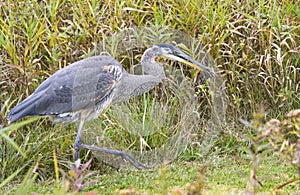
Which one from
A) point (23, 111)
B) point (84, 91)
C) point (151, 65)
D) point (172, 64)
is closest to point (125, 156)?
point (84, 91)

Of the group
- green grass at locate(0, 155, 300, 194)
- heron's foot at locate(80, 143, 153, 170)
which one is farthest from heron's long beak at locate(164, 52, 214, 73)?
heron's foot at locate(80, 143, 153, 170)

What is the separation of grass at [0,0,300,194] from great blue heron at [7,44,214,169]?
0.30 meters

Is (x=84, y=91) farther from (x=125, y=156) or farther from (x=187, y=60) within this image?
(x=187, y=60)

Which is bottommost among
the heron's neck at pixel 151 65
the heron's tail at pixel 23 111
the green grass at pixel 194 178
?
the green grass at pixel 194 178

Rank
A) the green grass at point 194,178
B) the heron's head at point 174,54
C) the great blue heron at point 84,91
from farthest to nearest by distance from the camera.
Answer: the heron's head at point 174,54 < the great blue heron at point 84,91 < the green grass at point 194,178

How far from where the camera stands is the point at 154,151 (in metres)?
5.64

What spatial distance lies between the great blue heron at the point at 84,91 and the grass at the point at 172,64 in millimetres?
301

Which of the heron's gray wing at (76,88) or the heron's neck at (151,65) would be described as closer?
the heron's gray wing at (76,88)

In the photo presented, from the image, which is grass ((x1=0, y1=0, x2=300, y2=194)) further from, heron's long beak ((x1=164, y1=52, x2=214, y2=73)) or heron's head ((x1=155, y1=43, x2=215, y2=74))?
heron's head ((x1=155, y1=43, x2=215, y2=74))

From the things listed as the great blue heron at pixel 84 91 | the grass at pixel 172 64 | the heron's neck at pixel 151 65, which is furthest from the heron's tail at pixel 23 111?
the heron's neck at pixel 151 65

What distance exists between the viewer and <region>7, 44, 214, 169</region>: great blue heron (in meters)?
5.16

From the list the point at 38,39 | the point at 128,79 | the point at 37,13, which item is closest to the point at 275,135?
the point at 128,79

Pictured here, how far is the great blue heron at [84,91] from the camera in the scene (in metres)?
5.16

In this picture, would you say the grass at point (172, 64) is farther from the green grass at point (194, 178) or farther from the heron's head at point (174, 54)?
the heron's head at point (174, 54)
